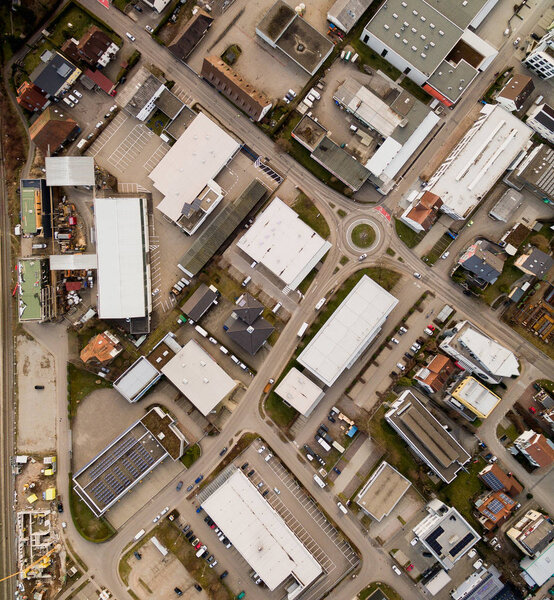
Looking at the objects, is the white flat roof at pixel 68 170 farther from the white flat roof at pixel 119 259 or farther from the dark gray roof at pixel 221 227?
the dark gray roof at pixel 221 227

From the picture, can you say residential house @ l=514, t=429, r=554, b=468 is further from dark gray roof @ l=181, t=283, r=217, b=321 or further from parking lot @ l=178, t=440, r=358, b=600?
dark gray roof @ l=181, t=283, r=217, b=321

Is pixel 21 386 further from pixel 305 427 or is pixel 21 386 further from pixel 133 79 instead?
pixel 133 79

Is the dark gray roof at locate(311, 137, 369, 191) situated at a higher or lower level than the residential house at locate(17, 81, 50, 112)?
higher

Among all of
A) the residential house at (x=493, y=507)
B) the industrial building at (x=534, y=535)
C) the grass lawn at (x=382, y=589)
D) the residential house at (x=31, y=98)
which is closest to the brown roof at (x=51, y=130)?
the residential house at (x=31, y=98)

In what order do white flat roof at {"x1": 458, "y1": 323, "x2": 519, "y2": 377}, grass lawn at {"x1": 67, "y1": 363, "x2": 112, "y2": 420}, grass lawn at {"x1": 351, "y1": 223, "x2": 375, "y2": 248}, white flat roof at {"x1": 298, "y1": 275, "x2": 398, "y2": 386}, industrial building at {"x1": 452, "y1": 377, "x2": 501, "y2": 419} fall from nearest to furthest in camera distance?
1. white flat roof at {"x1": 458, "y1": 323, "x2": 519, "y2": 377}
2. industrial building at {"x1": 452, "y1": 377, "x2": 501, "y2": 419}
3. white flat roof at {"x1": 298, "y1": 275, "x2": 398, "y2": 386}
4. grass lawn at {"x1": 351, "y1": 223, "x2": 375, "y2": 248}
5. grass lawn at {"x1": 67, "y1": 363, "x2": 112, "y2": 420}

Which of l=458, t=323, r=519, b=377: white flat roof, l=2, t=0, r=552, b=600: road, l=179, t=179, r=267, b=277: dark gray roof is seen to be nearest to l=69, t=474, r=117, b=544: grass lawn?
l=2, t=0, r=552, b=600: road

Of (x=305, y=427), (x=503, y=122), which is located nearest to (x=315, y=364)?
(x=305, y=427)

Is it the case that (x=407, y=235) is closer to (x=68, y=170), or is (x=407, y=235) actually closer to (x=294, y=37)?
(x=294, y=37)
